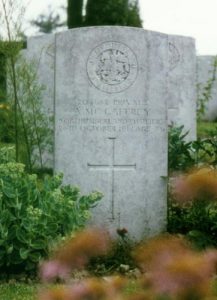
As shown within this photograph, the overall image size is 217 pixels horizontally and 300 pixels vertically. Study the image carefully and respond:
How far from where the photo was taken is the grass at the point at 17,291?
4.54 m

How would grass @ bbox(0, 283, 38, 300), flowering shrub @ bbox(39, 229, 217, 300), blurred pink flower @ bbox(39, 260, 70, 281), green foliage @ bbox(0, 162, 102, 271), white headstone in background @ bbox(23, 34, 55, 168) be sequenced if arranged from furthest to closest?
white headstone in background @ bbox(23, 34, 55, 168)
green foliage @ bbox(0, 162, 102, 271)
grass @ bbox(0, 283, 38, 300)
blurred pink flower @ bbox(39, 260, 70, 281)
flowering shrub @ bbox(39, 229, 217, 300)

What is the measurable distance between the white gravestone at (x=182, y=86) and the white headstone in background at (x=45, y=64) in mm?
1571

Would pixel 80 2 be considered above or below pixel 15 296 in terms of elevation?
above

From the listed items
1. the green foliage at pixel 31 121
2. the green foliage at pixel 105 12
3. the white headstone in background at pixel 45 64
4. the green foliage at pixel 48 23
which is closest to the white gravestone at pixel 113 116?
the green foliage at pixel 31 121

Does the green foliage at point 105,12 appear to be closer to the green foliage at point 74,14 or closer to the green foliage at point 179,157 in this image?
the green foliage at point 74,14

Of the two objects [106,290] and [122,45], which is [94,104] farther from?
[106,290]

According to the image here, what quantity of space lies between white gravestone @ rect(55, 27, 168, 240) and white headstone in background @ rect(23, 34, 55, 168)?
4135 millimetres

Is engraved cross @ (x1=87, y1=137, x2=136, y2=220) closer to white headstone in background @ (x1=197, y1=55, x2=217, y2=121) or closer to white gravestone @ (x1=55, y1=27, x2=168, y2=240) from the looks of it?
white gravestone @ (x1=55, y1=27, x2=168, y2=240)

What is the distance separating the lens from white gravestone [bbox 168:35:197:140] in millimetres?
10203

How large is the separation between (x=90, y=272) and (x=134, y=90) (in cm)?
146

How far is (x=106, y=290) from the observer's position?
1.09 meters

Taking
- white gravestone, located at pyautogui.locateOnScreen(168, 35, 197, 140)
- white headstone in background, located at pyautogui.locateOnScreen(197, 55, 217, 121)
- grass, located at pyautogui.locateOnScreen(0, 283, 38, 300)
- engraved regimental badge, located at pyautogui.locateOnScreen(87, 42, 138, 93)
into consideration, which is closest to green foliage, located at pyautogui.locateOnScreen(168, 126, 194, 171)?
engraved regimental badge, located at pyautogui.locateOnScreen(87, 42, 138, 93)

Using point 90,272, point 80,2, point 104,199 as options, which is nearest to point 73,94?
point 104,199

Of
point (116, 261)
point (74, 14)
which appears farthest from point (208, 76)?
point (116, 261)
